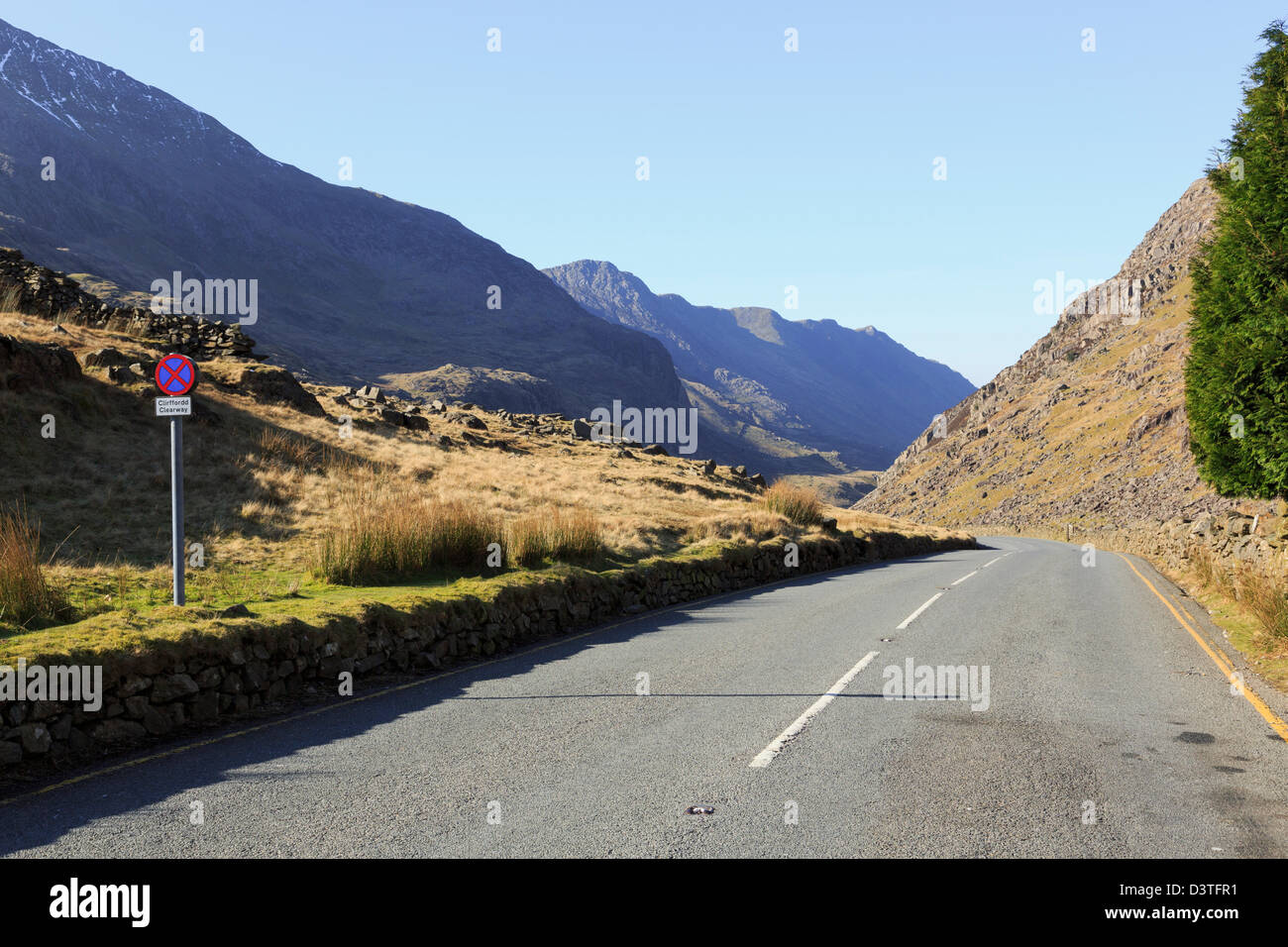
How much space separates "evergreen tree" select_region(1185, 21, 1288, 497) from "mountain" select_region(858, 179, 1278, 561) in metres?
48.9

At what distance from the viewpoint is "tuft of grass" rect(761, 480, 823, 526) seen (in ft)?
104

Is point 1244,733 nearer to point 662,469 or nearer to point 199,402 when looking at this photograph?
point 199,402

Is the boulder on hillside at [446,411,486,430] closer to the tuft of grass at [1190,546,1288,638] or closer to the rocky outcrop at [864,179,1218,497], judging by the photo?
the tuft of grass at [1190,546,1288,638]

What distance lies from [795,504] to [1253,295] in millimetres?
16257

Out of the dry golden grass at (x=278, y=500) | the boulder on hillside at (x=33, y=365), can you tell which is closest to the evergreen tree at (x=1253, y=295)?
the dry golden grass at (x=278, y=500)

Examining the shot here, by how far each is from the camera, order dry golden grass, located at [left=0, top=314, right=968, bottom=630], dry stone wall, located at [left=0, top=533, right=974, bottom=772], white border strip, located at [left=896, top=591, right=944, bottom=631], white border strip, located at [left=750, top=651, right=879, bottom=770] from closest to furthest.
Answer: white border strip, located at [left=750, top=651, right=879, bottom=770], dry stone wall, located at [left=0, top=533, right=974, bottom=772], white border strip, located at [left=896, top=591, right=944, bottom=631], dry golden grass, located at [left=0, top=314, right=968, bottom=630]

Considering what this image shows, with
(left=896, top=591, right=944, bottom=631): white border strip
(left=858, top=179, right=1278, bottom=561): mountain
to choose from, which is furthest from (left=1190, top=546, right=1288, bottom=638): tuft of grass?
(left=858, top=179, right=1278, bottom=561): mountain

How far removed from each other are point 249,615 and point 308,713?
5.25ft

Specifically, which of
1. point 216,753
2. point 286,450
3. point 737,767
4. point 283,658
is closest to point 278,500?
point 286,450

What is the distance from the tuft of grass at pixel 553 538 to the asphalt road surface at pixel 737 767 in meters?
4.81
